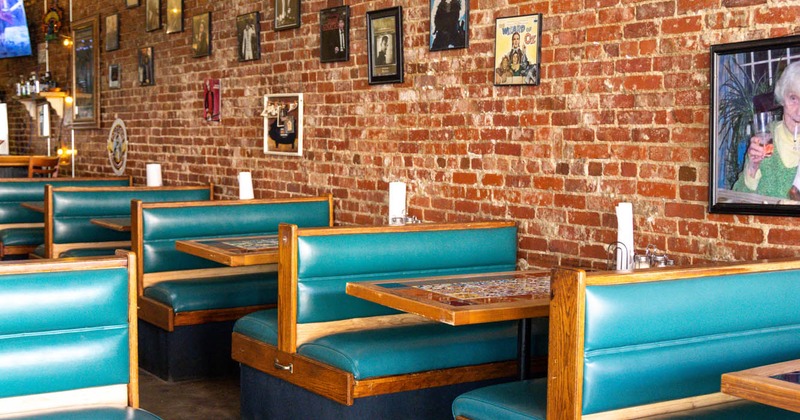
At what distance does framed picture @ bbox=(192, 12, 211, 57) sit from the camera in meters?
7.73

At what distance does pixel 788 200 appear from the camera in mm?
3629

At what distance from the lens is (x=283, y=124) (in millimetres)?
6816

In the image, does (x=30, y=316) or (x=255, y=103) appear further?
(x=255, y=103)

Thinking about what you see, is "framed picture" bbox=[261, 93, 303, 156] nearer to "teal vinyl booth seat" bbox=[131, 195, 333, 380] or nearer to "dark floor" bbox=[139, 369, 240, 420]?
"teal vinyl booth seat" bbox=[131, 195, 333, 380]

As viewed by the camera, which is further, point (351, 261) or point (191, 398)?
point (191, 398)

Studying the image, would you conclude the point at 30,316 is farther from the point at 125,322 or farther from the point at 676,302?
the point at 676,302

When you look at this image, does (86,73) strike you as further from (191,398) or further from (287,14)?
(191,398)

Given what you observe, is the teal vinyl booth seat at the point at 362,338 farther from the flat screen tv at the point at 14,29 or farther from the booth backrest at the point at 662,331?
the flat screen tv at the point at 14,29

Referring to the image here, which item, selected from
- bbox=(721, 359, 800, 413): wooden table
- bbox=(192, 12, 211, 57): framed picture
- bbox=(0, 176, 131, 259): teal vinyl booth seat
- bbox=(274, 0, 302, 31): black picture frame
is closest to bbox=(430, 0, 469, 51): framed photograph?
bbox=(274, 0, 302, 31): black picture frame

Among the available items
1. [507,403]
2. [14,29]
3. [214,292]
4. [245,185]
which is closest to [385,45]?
[245,185]

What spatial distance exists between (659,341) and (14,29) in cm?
1169

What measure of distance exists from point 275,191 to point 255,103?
719 millimetres

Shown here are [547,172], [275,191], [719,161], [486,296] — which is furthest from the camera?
[275,191]

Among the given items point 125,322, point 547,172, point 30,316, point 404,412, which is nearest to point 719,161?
point 547,172
